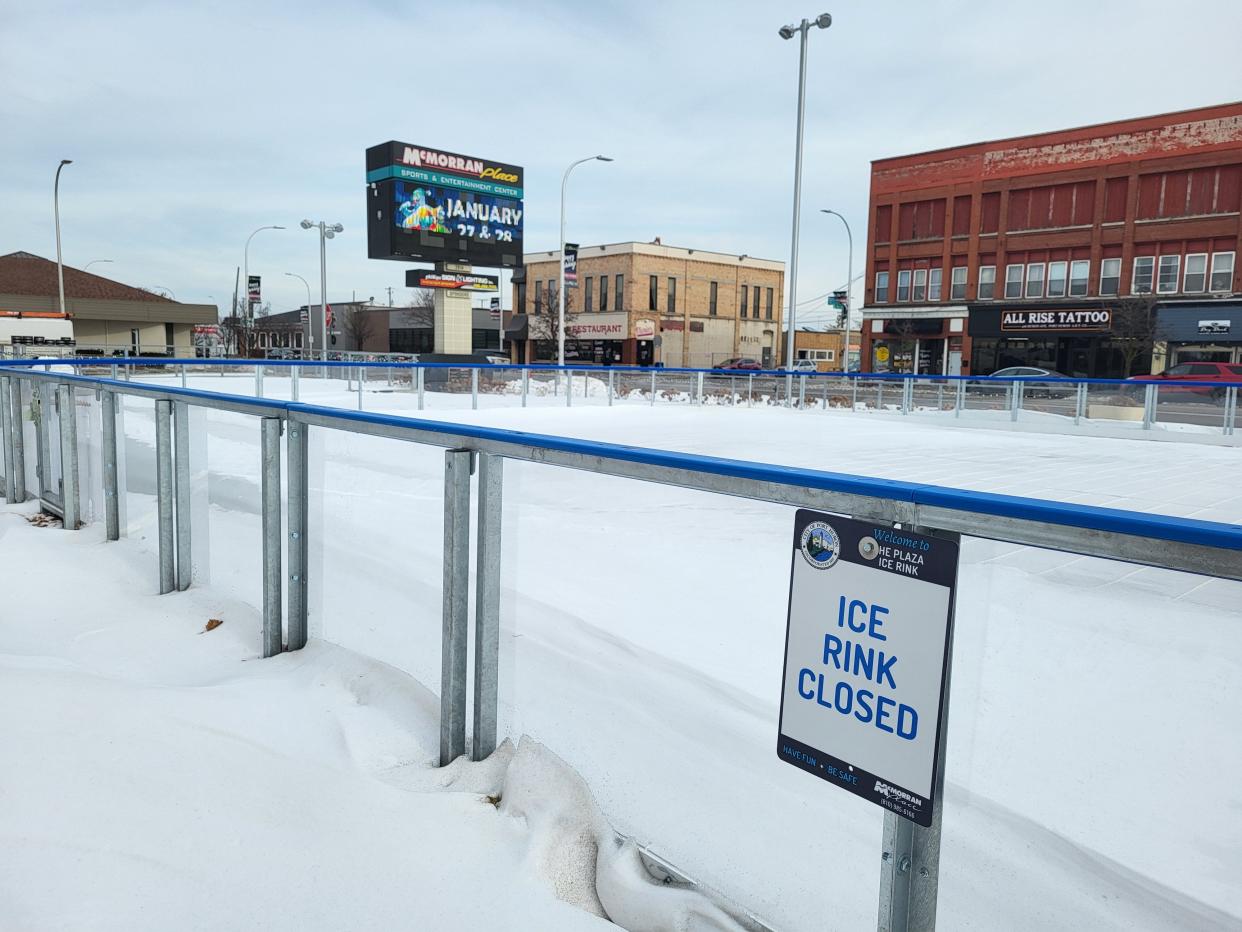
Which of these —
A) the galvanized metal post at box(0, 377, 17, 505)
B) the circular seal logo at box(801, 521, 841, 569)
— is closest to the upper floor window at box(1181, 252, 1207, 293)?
the galvanized metal post at box(0, 377, 17, 505)

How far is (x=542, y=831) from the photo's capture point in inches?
109

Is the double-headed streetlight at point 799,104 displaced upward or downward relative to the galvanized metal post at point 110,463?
upward

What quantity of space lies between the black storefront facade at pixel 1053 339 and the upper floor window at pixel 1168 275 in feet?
8.82

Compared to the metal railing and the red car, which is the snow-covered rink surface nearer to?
the metal railing

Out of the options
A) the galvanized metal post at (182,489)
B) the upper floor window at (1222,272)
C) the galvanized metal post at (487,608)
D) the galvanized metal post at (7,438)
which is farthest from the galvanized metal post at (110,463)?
the upper floor window at (1222,272)

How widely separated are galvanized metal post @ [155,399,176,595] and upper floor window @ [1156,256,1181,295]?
49208mm

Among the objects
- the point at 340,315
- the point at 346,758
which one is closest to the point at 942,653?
the point at 346,758

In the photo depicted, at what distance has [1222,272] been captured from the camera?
43031 millimetres

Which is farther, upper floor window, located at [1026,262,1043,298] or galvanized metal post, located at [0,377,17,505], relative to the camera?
upper floor window, located at [1026,262,1043,298]

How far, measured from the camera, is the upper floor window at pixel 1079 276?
46.7 metres

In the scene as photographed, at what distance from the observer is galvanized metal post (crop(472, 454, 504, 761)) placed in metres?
3.18

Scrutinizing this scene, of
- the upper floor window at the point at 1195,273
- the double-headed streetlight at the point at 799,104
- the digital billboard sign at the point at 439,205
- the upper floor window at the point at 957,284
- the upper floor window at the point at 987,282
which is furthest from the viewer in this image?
the upper floor window at the point at 957,284

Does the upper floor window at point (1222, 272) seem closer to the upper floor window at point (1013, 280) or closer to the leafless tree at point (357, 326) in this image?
the upper floor window at point (1013, 280)

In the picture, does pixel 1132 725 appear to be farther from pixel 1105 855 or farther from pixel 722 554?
pixel 722 554
